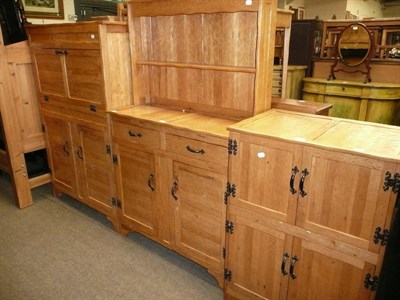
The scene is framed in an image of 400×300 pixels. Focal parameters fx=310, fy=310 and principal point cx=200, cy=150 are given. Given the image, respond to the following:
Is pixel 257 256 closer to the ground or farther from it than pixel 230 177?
closer to the ground

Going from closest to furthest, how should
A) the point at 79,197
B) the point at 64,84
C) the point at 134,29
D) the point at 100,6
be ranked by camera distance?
the point at 134,29 < the point at 64,84 < the point at 79,197 < the point at 100,6

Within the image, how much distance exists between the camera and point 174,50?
2227 millimetres

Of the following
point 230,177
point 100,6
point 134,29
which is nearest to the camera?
point 230,177

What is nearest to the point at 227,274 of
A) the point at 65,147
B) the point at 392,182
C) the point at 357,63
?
the point at 392,182

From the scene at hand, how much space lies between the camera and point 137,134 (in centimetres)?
→ 213

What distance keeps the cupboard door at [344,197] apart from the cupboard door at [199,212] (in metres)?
0.52

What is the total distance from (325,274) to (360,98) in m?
3.20

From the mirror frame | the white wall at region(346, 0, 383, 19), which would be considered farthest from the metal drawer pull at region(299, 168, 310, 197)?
the white wall at region(346, 0, 383, 19)

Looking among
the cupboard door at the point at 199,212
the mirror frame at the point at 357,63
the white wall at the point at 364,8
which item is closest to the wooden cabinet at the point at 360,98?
the mirror frame at the point at 357,63

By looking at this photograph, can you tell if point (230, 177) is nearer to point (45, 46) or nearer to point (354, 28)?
point (45, 46)

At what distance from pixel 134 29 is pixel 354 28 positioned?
118 inches

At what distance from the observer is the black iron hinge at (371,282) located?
132 cm

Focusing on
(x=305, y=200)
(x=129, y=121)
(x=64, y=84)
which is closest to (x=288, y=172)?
(x=305, y=200)

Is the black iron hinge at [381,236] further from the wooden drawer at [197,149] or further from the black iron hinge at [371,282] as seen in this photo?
the wooden drawer at [197,149]
